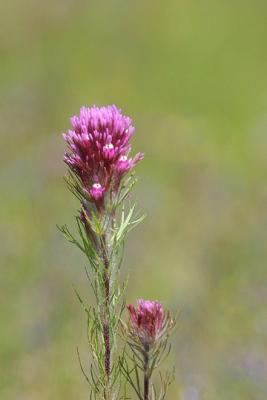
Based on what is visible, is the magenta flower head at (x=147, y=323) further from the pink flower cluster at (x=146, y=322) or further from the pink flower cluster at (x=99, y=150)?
the pink flower cluster at (x=99, y=150)

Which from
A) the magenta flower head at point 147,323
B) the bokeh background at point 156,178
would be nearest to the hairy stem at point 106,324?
the magenta flower head at point 147,323

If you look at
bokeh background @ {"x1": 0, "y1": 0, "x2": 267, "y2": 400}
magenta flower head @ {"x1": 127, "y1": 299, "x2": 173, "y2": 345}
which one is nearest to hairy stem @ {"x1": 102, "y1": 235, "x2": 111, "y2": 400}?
magenta flower head @ {"x1": 127, "y1": 299, "x2": 173, "y2": 345}

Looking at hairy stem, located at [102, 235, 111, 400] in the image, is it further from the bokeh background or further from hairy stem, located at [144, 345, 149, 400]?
the bokeh background

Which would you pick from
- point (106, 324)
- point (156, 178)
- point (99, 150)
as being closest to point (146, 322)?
point (106, 324)

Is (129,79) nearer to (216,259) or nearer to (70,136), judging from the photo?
(216,259)

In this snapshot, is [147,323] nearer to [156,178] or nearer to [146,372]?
[146,372]

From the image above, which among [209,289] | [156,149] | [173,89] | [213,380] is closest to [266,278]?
[209,289]
